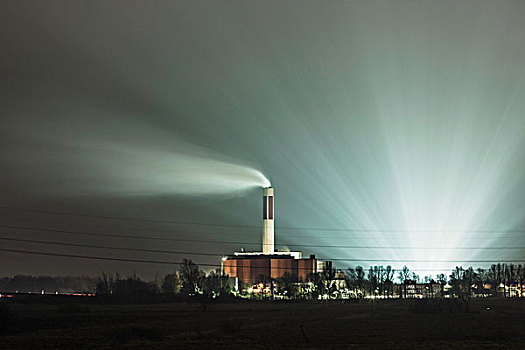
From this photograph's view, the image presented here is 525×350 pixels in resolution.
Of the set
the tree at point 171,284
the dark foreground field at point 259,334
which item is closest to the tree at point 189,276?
the tree at point 171,284

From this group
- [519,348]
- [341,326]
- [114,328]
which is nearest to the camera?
[519,348]

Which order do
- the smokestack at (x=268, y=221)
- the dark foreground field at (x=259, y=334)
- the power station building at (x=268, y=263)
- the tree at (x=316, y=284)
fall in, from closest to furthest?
1. the dark foreground field at (x=259, y=334)
2. the tree at (x=316, y=284)
3. the smokestack at (x=268, y=221)
4. the power station building at (x=268, y=263)

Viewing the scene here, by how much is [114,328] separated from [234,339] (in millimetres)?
13349

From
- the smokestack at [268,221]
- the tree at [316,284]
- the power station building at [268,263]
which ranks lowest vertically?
the tree at [316,284]

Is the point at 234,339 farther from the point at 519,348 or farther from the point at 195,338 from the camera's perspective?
the point at 519,348

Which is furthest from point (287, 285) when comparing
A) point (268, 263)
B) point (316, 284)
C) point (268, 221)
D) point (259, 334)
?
point (259, 334)

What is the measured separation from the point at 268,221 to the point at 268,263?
12.5 m

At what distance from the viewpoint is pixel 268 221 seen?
17488 centimetres

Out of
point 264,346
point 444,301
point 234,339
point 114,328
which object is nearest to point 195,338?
point 234,339

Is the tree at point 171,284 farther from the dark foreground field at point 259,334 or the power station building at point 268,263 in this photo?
the dark foreground field at point 259,334

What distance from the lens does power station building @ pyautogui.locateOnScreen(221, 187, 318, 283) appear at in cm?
17488

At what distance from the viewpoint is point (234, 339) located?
147 feet

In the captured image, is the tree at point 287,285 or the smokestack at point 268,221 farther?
the smokestack at point 268,221

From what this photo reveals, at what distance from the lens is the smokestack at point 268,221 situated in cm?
17350
